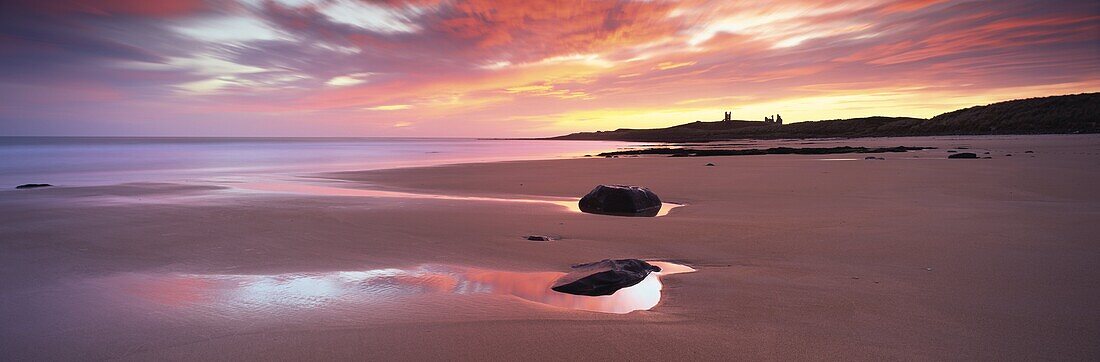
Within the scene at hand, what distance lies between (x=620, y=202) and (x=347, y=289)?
4.00m

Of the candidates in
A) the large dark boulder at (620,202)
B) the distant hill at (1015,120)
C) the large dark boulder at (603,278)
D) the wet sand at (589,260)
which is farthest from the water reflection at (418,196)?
the distant hill at (1015,120)

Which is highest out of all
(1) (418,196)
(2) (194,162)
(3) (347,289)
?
(2) (194,162)

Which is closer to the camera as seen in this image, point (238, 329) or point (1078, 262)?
point (238, 329)

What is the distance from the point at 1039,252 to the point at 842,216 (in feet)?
6.89

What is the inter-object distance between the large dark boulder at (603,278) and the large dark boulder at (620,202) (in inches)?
118

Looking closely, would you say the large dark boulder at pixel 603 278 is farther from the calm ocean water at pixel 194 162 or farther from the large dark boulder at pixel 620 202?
the calm ocean water at pixel 194 162

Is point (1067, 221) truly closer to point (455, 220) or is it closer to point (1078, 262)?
point (1078, 262)

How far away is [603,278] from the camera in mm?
3365

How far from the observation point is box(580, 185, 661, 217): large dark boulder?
22.2 feet

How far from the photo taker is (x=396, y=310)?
2.98m

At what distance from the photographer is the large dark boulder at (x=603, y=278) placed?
129 inches

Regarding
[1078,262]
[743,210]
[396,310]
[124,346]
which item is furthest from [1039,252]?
[124,346]

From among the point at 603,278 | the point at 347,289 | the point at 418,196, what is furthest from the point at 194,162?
the point at 603,278

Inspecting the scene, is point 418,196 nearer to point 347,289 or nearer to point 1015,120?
point 347,289
